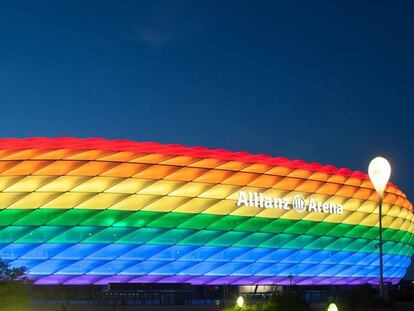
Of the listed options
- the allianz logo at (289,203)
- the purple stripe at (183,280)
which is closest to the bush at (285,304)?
the purple stripe at (183,280)

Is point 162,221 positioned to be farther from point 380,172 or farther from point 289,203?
point 380,172

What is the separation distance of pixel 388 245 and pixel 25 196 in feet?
118

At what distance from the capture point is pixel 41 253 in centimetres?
4938

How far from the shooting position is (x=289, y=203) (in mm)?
56188

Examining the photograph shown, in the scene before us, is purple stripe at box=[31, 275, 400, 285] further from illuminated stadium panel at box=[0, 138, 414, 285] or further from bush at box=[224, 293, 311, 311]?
bush at box=[224, 293, 311, 311]

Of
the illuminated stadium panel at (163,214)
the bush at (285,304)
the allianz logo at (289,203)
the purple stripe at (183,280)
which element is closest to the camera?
the bush at (285,304)

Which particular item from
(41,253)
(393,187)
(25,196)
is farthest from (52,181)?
(393,187)

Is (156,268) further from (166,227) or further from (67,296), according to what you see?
(67,296)

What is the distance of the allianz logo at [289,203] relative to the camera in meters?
53.7

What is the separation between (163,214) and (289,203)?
10764 millimetres

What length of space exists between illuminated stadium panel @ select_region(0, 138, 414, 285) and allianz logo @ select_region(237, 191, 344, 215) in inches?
3.2

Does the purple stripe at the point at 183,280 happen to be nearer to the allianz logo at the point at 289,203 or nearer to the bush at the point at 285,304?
the allianz logo at the point at 289,203

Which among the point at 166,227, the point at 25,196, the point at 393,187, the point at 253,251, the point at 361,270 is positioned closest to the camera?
the point at 25,196

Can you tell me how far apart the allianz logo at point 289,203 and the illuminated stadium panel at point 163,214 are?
3.2 inches
